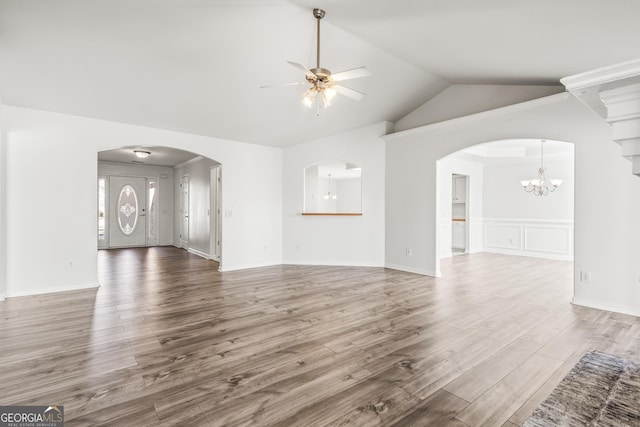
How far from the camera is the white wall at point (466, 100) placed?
4.39m

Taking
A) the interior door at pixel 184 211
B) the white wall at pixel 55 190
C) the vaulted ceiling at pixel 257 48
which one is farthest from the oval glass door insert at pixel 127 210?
the vaulted ceiling at pixel 257 48

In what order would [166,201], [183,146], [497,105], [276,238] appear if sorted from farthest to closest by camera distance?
[166,201], [276,238], [183,146], [497,105]

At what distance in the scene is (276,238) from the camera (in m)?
6.75

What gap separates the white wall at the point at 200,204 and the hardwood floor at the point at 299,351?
3100 mm

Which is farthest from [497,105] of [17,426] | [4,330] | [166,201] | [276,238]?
[166,201]

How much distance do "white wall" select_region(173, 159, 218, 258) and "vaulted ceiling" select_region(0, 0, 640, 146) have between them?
2.97m

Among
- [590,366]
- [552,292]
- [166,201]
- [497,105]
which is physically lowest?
[552,292]

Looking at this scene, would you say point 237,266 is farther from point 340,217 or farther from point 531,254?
point 531,254

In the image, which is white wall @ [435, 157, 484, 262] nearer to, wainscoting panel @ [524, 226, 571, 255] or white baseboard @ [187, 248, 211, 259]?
wainscoting panel @ [524, 226, 571, 255]

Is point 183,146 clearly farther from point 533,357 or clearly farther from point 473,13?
point 533,357

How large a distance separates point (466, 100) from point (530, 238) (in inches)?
185

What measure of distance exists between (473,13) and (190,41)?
2765 millimetres

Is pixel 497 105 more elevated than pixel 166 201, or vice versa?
pixel 497 105

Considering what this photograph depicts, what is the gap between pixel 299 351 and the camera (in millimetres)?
2533
